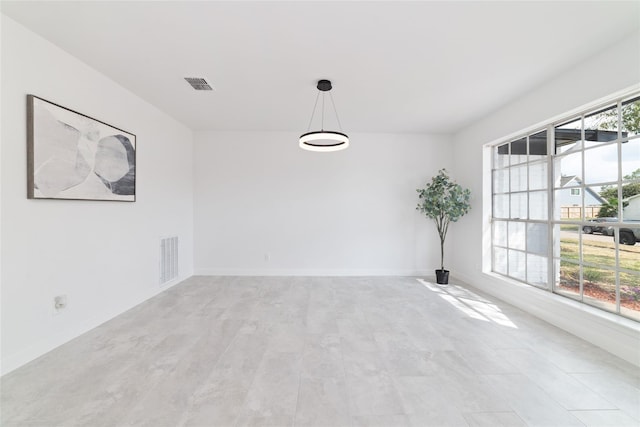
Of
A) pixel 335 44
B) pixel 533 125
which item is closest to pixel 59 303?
pixel 335 44

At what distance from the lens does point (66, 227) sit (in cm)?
266

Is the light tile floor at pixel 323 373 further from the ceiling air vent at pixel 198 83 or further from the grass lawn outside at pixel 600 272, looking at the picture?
the ceiling air vent at pixel 198 83

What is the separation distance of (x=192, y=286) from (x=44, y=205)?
8.06 ft

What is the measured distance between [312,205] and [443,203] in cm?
236

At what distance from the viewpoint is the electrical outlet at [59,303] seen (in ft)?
8.27

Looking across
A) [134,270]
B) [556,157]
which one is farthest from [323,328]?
[556,157]

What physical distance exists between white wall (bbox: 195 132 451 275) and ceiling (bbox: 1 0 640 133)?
63.1 inches

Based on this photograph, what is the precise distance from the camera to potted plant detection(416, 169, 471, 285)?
180 inches

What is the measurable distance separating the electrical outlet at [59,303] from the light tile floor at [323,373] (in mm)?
349

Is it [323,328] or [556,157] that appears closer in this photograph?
[323,328]

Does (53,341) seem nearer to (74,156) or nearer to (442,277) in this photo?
(74,156)

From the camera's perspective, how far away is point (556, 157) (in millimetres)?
3256

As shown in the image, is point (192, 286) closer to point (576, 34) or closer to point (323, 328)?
point (323, 328)

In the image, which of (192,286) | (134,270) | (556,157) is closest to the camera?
(556,157)
